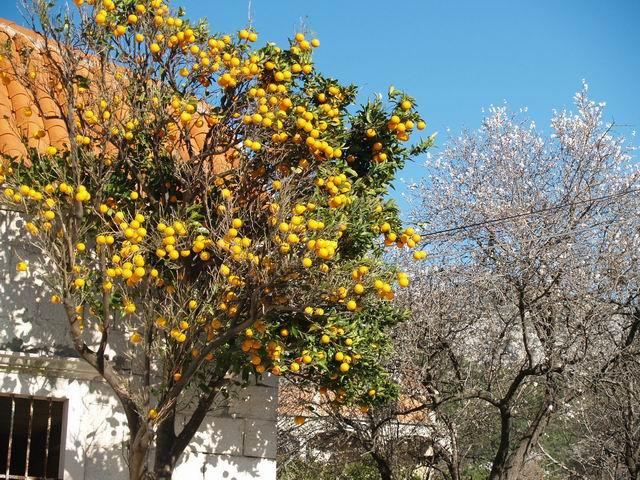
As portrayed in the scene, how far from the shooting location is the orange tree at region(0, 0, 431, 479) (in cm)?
677

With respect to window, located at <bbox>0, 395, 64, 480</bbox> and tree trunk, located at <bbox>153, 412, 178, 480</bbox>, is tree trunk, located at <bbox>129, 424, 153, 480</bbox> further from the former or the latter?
window, located at <bbox>0, 395, 64, 480</bbox>

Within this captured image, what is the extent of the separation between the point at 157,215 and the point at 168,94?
96 centimetres

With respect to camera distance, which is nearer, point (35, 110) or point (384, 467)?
point (35, 110)

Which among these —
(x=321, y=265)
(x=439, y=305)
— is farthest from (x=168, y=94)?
(x=439, y=305)

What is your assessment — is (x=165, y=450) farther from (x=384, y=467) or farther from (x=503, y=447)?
(x=503, y=447)

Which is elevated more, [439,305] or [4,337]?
[439,305]

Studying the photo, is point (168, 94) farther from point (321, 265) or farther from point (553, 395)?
point (553, 395)

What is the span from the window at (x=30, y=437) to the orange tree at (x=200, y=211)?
0.68 meters

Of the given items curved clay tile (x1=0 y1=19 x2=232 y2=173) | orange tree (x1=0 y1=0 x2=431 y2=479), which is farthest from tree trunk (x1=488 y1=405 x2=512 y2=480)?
curved clay tile (x1=0 y1=19 x2=232 y2=173)

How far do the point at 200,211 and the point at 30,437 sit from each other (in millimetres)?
2326

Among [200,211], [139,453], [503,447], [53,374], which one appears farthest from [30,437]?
[503,447]

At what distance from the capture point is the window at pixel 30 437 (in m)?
7.81

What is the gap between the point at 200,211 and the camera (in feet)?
25.4

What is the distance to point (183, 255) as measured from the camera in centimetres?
692
